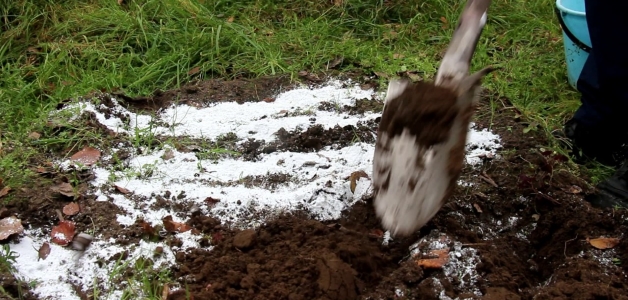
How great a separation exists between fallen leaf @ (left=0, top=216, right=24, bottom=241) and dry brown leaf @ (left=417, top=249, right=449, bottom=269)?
1.45 meters

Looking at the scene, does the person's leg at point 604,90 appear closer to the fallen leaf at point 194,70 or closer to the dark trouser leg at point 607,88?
the dark trouser leg at point 607,88

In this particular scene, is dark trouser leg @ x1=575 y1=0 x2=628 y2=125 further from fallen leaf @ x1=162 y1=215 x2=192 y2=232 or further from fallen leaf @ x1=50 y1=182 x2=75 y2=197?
fallen leaf @ x1=50 y1=182 x2=75 y2=197

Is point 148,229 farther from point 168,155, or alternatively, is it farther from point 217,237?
point 168,155

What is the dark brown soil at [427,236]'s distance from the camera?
6.08ft

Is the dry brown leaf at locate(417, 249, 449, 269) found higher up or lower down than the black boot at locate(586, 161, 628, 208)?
lower down

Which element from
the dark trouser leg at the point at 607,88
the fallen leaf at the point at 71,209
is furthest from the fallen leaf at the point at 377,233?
the fallen leaf at the point at 71,209

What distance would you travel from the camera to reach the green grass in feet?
10.8

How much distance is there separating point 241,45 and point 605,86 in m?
2.14

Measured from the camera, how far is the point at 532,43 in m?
3.85

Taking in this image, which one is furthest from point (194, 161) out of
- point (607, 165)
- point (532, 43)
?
point (532, 43)

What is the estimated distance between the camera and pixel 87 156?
2.60 metres

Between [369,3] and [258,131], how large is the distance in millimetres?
1783

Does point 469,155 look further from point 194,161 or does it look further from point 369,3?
point 369,3

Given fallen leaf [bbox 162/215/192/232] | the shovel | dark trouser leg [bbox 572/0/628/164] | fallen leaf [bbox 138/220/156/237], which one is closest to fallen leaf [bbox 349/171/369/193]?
the shovel
